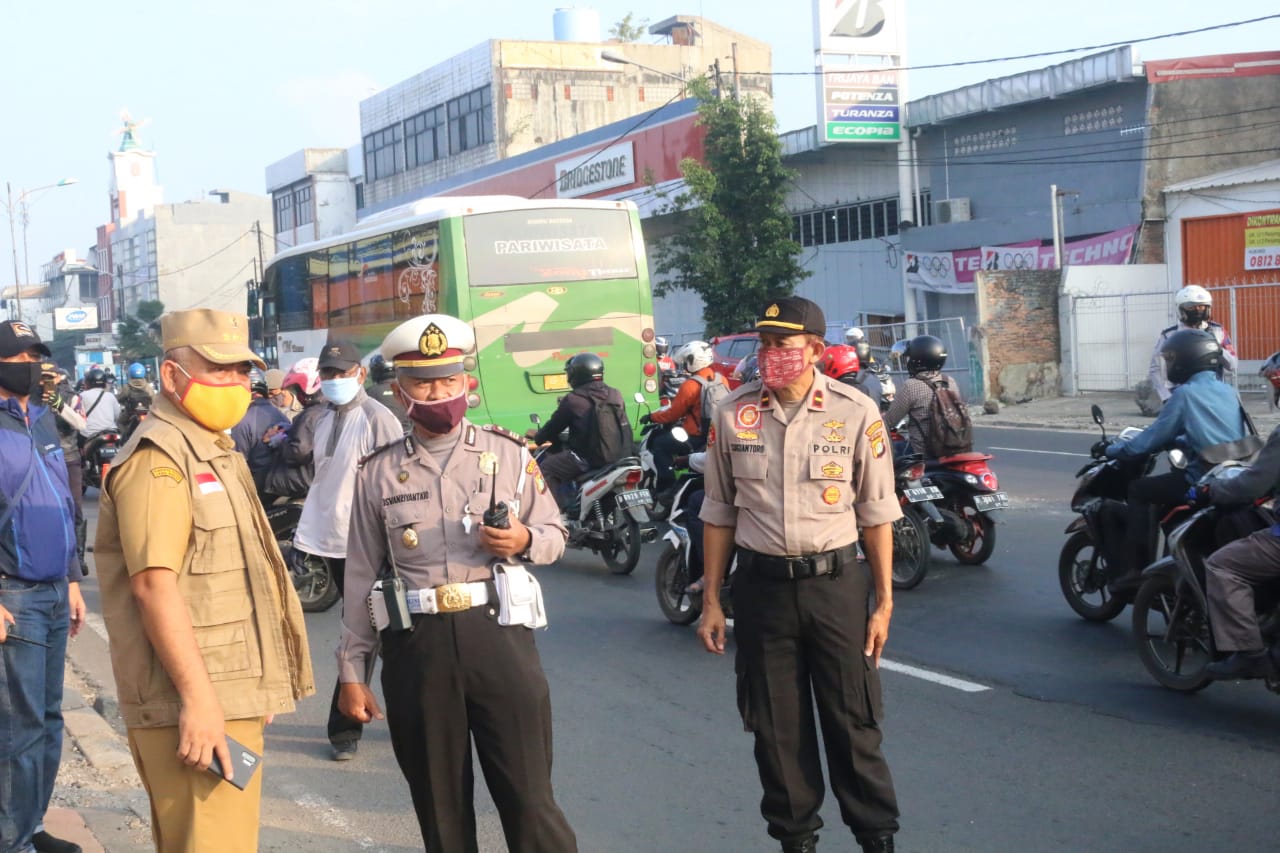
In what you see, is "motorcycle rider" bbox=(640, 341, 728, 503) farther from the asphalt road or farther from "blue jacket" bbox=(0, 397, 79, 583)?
"blue jacket" bbox=(0, 397, 79, 583)

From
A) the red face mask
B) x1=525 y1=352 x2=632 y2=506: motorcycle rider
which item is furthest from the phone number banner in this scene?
the red face mask

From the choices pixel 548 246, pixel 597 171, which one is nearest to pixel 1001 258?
pixel 548 246

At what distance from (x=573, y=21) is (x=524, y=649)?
55888mm

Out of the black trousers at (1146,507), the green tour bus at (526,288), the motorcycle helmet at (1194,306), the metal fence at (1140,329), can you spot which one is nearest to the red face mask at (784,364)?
→ the black trousers at (1146,507)

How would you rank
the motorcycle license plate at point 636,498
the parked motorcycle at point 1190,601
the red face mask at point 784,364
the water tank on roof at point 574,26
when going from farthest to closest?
the water tank on roof at point 574,26 → the motorcycle license plate at point 636,498 → the parked motorcycle at point 1190,601 → the red face mask at point 784,364

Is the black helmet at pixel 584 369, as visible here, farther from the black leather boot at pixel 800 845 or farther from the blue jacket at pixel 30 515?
the black leather boot at pixel 800 845

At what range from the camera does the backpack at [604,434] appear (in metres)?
10.8

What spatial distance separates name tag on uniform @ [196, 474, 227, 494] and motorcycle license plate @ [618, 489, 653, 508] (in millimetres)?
7072

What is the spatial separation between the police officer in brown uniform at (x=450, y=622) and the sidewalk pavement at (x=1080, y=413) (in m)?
17.6

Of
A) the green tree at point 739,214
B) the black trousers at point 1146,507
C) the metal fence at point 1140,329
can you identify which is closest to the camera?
the black trousers at point 1146,507

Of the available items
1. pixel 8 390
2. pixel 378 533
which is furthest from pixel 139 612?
pixel 8 390

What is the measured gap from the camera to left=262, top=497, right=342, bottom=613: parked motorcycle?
9.60 metres

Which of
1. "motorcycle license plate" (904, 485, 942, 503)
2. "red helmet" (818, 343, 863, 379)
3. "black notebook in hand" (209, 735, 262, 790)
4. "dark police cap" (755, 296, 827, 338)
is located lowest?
"motorcycle license plate" (904, 485, 942, 503)

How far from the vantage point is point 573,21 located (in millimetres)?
56906
